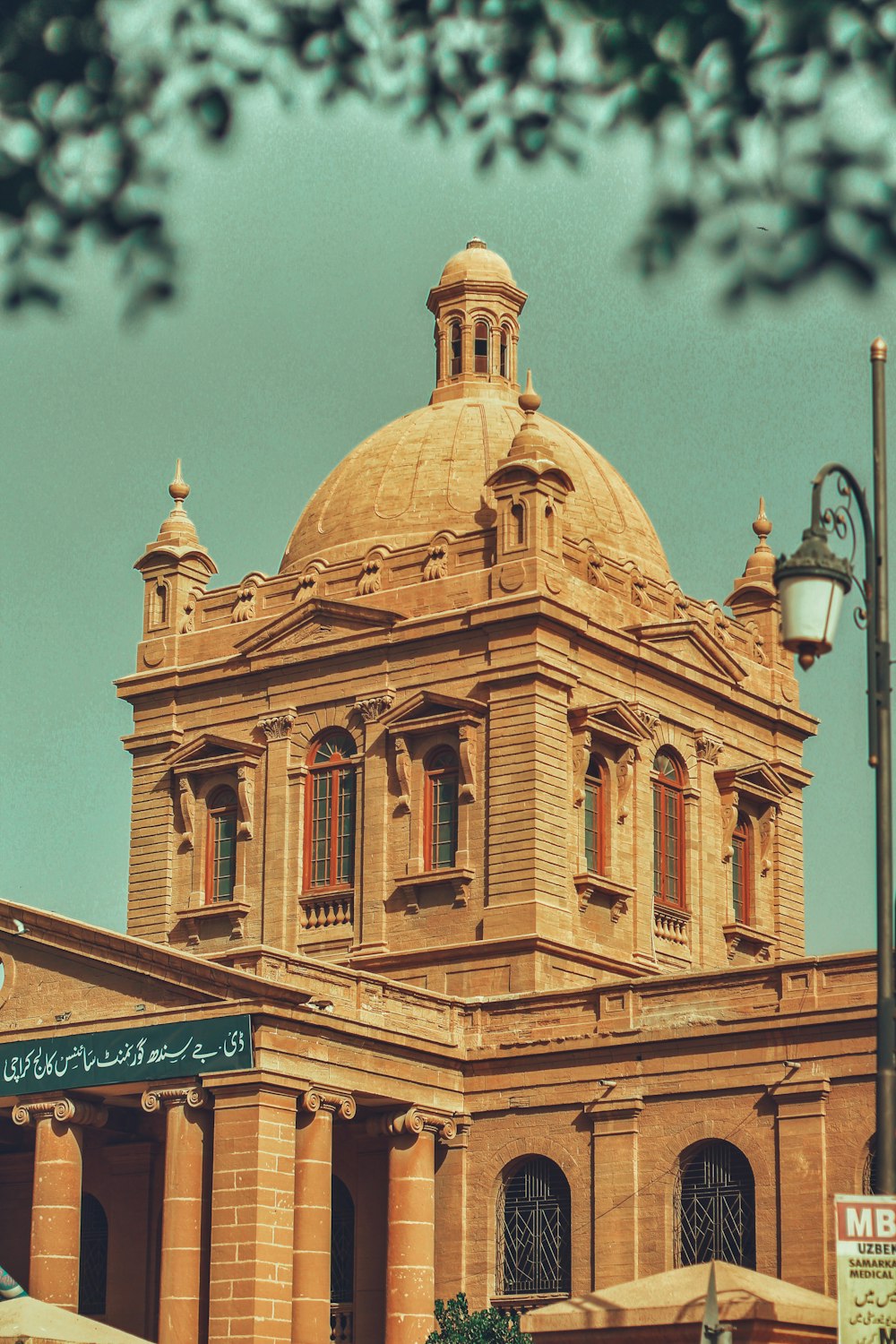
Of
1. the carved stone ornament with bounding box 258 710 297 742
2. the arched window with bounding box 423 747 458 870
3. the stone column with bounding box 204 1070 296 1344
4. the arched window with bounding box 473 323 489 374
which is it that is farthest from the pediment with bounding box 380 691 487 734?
the stone column with bounding box 204 1070 296 1344

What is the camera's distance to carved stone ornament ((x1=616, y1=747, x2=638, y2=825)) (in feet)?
147

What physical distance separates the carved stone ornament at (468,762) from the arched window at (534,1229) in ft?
26.7

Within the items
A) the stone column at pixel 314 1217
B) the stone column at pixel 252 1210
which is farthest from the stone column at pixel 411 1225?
the stone column at pixel 252 1210

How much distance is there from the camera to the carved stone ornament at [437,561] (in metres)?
45.8

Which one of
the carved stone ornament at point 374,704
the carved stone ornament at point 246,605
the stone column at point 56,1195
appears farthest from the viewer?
the carved stone ornament at point 246,605

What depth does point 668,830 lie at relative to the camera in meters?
46.8

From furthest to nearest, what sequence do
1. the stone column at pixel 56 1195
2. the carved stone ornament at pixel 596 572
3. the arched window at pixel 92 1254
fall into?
the carved stone ornament at pixel 596 572
the arched window at pixel 92 1254
the stone column at pixel 56 1195

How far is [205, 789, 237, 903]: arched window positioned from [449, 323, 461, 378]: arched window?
11.7 metres

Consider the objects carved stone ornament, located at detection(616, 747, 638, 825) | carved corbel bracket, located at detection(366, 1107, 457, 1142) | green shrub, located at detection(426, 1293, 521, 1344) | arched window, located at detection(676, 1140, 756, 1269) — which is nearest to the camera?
green shrub, located at detection(426, 1293, 521, 1344)

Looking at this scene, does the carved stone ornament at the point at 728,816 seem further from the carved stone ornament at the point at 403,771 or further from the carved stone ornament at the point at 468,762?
the carved stone ornament at the point at 403,771

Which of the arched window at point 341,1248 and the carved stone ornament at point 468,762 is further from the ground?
the carved stone ornament at point 468,762

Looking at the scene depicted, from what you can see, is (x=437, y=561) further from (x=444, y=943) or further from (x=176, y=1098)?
(x=176, y=1098)

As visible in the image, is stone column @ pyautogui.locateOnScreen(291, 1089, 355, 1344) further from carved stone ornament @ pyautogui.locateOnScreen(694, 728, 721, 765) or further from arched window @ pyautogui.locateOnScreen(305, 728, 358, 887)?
carved stone ornament @ pyautogui.locateOnScreen(694, 728, 721, 765)

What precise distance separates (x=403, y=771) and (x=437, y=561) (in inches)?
173
